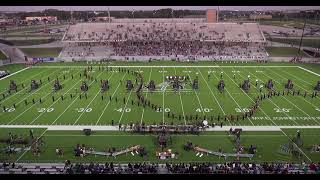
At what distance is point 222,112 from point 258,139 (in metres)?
5.38

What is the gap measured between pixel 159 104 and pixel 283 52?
39738 mm

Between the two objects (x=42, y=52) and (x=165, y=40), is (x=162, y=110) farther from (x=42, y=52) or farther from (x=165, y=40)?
(x=42, y=52)

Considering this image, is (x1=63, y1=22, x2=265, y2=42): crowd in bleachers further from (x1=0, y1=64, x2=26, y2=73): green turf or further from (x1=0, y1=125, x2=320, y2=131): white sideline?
(x1=0, y1=125, x2=320, y2=131): white sideline

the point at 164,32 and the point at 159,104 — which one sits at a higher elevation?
the point at 164,32

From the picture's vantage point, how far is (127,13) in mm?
92312

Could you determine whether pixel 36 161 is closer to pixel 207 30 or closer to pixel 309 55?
pixel 309 55

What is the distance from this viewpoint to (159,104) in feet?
90.7

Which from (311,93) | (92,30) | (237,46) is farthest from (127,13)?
(311,93)

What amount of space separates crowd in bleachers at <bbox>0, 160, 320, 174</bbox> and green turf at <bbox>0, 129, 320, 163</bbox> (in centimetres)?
103

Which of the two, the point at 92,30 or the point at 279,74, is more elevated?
the point at 92,30

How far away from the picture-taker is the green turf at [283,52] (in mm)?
58250

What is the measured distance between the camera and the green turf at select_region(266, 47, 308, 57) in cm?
5825

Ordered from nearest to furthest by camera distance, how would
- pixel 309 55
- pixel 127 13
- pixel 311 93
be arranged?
pixel 311 93, pixel 309 55, pixel 127 13

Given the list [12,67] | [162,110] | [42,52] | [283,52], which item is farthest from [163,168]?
[42,52]
